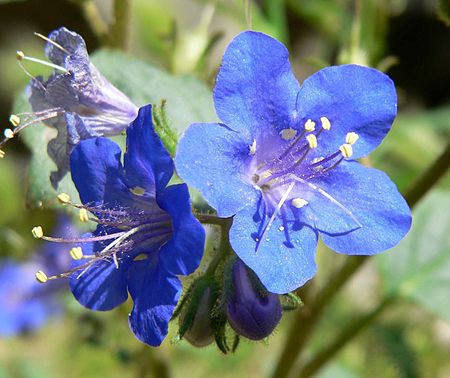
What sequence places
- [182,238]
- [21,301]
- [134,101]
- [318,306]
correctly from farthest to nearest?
[21,301] < [318,306] < [134,101] < [182,238]

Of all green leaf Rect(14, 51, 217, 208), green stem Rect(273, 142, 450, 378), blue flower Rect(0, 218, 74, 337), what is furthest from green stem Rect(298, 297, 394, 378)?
blue flower Rect(0, 218, 74, 337)

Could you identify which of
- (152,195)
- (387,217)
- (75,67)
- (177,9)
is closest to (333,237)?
(387,217)

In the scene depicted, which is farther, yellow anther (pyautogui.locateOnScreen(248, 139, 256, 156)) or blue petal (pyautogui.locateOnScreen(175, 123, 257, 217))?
yellow anther (pyautogui.locateOnScreen(248, 139, 256, 156))

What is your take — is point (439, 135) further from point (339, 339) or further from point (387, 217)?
point (387, 217)

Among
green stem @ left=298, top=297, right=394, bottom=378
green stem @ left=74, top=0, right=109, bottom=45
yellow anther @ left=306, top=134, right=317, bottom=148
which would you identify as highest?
yellow anther @ left=306, top=134, right=317, bottom=148

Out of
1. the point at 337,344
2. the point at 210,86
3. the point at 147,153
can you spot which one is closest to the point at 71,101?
the point at 147,153

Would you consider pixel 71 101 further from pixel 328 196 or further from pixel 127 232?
pixel 328 196

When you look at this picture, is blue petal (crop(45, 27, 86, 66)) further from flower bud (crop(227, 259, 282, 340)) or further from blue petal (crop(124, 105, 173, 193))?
flower bud (crop(227, 259, 282, 340))
